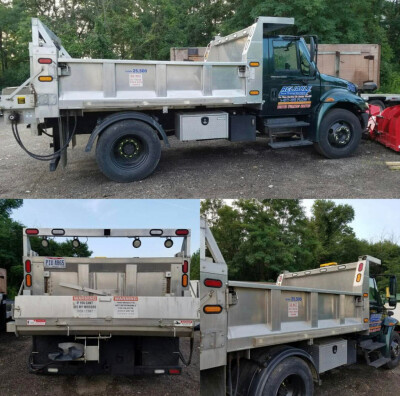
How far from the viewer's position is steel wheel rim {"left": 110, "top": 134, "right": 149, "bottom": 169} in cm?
709

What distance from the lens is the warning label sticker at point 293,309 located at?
442 centimetres

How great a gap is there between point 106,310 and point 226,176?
4.00 meters

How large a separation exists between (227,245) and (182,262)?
4.57 metres

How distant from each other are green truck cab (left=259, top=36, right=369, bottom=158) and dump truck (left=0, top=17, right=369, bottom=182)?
2 centimetres

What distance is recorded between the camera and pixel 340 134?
859 cm

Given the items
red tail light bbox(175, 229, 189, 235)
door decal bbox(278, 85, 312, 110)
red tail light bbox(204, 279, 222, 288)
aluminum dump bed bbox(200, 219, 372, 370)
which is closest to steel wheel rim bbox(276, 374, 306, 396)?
aluminum dump bed bbox(200, 219, 372, 370)

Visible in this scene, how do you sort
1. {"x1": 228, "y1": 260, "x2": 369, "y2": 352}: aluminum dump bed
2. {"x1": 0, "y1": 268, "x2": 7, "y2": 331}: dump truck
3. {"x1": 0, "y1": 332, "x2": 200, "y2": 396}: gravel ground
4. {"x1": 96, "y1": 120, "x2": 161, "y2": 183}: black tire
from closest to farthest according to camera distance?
1. {"x1": 228, "y1": 260, "x2": 369, "y2": 352}: aluminum dump bed
2. {"x1": 0, "y1": 332, "x2": 200, "y2": 396}: gravel ground
3. {"x1": 0, "y1": 268, "x2": 7, "y2": 331}: dump truck
4. {"x1": 96, "y1": 120, "x2": 161, "y2": 183}: black tire

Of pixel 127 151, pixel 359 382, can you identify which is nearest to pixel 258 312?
pixel 359 382

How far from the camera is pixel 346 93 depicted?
8539 mm

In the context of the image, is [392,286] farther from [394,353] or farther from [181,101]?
[181,101]

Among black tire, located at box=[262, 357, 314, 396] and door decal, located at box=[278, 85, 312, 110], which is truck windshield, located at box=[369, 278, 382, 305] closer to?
black tire, located at box=[262, 357, 314, 396]

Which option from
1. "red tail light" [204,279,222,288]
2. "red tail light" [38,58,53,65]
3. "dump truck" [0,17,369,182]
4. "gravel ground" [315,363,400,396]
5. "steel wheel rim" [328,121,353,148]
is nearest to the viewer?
"red tail light" [204,279,222,288]

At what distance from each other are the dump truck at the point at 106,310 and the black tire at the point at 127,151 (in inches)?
→ 89.7

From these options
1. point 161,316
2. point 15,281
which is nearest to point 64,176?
point 15,281
